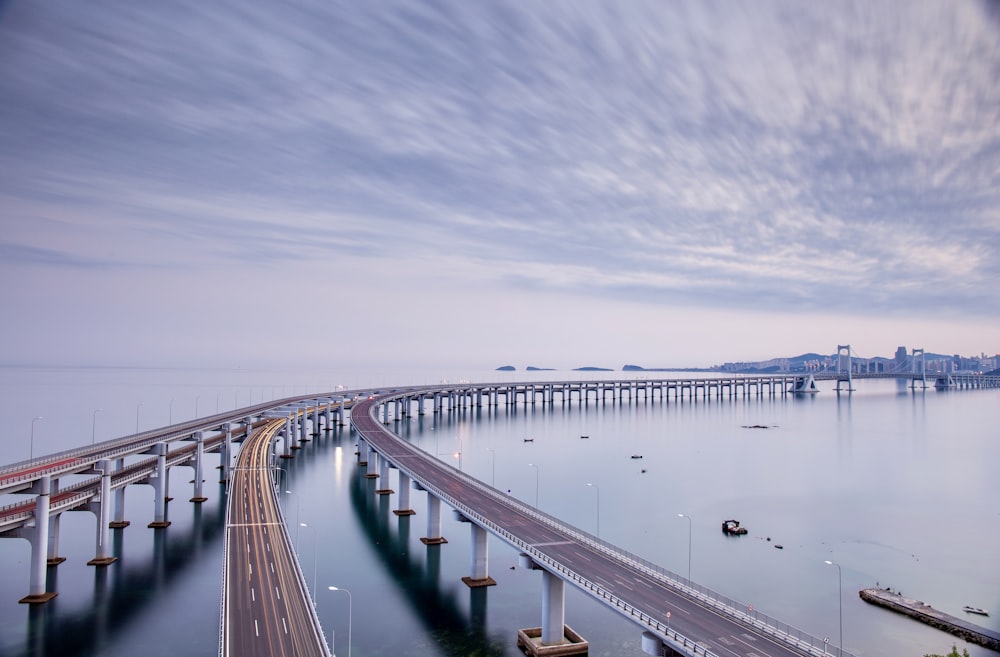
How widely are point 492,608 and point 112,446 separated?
54.3 meters

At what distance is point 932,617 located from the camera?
50719mm

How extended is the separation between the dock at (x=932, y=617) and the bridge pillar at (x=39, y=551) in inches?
2708

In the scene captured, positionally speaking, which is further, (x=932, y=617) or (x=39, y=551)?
(x=39, y=551)

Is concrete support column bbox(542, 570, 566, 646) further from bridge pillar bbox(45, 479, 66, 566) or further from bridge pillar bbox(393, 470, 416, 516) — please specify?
bridge pillar bbox(45, 479, 66, 566)

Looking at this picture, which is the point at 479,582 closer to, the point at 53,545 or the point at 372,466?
the point at 53,545

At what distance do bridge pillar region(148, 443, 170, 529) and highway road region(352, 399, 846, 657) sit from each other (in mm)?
31790

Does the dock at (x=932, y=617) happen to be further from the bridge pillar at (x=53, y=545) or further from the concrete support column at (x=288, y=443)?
the concrete support column at (x=288, y=443)

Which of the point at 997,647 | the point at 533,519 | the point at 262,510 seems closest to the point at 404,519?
the point at 262,510

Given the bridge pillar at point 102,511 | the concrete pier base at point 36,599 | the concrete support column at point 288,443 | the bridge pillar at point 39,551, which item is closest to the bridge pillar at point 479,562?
the concrete pier base at point 36,599

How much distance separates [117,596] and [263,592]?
70.4ft

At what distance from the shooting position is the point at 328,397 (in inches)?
7731

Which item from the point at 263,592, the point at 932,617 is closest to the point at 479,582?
the point at 263,592

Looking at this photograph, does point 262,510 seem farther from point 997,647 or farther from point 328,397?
point 328,397

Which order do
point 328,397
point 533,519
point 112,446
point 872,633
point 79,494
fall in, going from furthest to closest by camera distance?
1. point 328,397
2. point 112,446
3. point 79,494
4. point 533,519
5. point 872,633
